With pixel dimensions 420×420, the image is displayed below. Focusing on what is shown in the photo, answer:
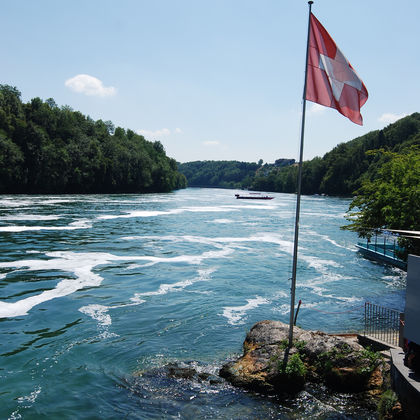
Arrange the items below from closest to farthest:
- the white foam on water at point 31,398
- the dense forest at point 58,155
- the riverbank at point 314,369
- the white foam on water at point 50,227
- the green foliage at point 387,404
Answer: the green foliage at point 387,404, the white foam on water at point 31,398, the riverbank at point 314,369, the white foam on water at point 50,227, the dense forest at point 58,155

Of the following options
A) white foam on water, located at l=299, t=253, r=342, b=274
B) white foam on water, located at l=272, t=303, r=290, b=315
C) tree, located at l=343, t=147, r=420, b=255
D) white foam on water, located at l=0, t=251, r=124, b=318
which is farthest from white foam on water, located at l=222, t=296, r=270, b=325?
white foam on water, located at l=299, t=253, r=342, b=274

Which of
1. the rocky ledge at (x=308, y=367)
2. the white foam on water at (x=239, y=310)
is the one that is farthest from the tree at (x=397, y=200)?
the rocky ledge at (x=308, y=367)

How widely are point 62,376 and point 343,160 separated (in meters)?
195

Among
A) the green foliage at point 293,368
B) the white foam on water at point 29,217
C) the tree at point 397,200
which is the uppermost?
the tree at point 397,200

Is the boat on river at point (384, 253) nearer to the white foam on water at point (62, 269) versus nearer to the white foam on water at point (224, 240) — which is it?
the white foam on water at point (224, 240)

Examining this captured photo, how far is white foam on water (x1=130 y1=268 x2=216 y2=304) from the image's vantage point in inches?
839

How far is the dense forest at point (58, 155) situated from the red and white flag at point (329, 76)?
98.1 meters

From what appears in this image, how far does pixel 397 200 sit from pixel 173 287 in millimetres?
16471

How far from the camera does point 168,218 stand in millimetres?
62656

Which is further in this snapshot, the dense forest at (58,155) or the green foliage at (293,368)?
the dense forest at (58,155)

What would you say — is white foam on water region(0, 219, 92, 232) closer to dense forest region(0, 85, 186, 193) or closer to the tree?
the tree

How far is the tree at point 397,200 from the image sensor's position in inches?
991

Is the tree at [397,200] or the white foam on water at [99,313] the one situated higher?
the tree at [397,200]

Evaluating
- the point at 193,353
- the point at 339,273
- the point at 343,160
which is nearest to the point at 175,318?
the point at 193,353
